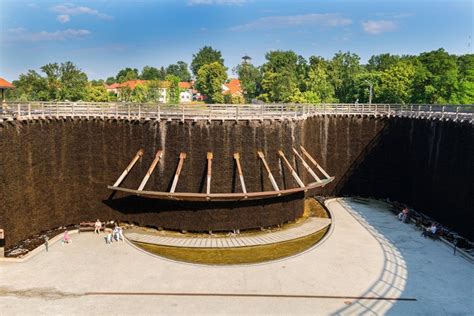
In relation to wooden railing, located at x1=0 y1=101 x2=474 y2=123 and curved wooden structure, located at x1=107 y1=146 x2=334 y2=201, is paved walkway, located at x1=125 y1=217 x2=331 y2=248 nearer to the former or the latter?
curved wooden structure, located at x1=107 y1=146 x2=334 y2=201

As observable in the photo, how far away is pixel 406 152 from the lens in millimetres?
42469

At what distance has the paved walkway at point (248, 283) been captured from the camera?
68.6 feet

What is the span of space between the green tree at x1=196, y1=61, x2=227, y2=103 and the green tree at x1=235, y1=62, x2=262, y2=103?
9019 mm

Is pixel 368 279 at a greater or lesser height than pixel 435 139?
lesser

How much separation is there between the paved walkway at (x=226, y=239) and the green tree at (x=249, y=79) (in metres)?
88.0

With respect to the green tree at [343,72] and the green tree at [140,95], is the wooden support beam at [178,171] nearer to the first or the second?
the green tree at [343,72]

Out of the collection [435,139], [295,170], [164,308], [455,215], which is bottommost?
[164,308]

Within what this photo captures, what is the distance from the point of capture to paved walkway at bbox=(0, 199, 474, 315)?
68.6 ft

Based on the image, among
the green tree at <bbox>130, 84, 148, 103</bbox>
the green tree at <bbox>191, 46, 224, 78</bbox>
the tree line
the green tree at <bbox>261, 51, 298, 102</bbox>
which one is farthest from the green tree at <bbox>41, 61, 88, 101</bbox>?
the green tree at <bbox>191, 46, 224, 78</bbox>

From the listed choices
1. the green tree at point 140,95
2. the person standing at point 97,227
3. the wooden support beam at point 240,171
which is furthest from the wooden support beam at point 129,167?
the green tree at point 140,95

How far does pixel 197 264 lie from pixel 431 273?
15.3 m

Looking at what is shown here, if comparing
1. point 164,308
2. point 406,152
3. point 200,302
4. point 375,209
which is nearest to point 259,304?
point 200,302

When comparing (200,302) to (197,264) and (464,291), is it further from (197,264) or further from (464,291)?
(464,291)

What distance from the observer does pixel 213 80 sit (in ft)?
370
